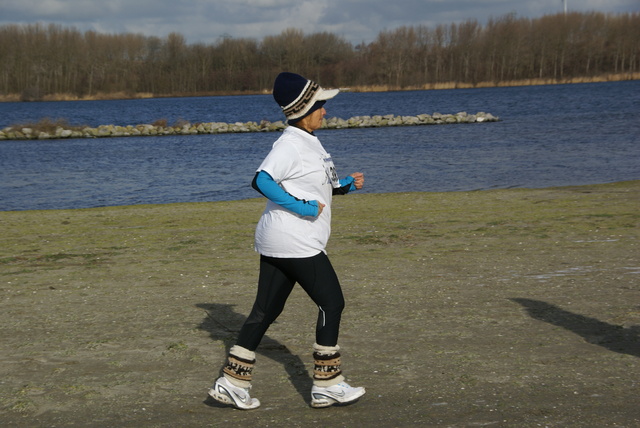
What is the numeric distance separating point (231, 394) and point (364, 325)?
195 cm

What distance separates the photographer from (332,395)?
4.56m

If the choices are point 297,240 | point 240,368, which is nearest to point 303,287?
point 297,240

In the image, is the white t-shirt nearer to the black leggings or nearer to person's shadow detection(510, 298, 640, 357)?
the black leggings

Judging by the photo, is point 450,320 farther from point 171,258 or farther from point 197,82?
point 197,82

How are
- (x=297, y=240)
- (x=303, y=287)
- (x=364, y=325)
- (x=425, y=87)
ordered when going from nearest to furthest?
(x=297, y=240) → (x=303, y=287) → (x=364, y=325) → (x=425, y=87)

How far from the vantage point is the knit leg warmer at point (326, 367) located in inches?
180

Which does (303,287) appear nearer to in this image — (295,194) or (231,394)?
(295,194)

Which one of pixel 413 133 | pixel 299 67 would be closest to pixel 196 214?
pixel 413 133

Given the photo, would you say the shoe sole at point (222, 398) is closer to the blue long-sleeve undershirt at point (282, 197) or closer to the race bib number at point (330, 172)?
the blue long-sleeve undershirt at point (282, 197)

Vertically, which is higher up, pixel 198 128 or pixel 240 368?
pixel 240 368

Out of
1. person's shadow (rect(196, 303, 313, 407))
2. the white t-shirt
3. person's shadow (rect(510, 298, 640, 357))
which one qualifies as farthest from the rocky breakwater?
the white t-shirt

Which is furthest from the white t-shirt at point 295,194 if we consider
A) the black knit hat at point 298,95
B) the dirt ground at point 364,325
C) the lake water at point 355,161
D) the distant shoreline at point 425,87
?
the distant shoreline at point 425,87

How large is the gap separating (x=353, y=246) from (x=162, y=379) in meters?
4.87

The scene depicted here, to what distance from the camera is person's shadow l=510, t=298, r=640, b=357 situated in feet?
18.4
